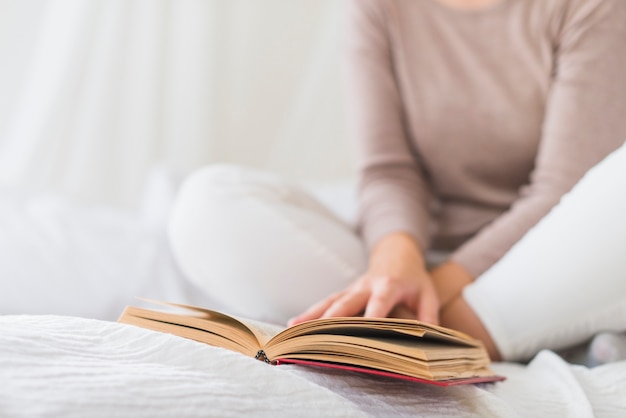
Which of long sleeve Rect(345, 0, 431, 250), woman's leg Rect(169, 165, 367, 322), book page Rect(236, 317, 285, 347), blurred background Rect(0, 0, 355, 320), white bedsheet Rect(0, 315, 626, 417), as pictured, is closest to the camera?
white bedsheet Rect(0, 315, 626, 417)

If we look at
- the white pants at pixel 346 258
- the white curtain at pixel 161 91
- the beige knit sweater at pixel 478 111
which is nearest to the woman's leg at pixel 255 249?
the white pants at pixel 346 258

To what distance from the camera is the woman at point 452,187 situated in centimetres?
81

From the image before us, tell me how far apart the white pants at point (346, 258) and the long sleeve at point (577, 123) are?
0.13 metres

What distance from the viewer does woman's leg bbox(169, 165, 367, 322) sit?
94cm

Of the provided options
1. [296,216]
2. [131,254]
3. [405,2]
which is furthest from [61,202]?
[405,2]

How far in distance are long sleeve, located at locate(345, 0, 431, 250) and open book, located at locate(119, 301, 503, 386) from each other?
0.56 meters

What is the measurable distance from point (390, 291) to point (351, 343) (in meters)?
0.26

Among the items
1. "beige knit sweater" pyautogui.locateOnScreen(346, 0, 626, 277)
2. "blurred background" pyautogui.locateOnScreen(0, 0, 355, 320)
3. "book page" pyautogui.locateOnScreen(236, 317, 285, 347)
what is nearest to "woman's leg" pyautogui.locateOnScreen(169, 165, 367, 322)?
"beige knit sweater" pyautogui.locateOnScreen(346, 0, 626, 277)

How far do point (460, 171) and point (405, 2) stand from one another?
1.03 ft

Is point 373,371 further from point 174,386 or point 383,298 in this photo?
point 383,298

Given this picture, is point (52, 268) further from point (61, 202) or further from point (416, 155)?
point (416, 155)

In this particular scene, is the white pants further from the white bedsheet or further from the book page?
the book page

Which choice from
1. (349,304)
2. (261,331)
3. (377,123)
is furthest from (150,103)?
(261,331)

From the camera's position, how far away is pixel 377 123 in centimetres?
121
